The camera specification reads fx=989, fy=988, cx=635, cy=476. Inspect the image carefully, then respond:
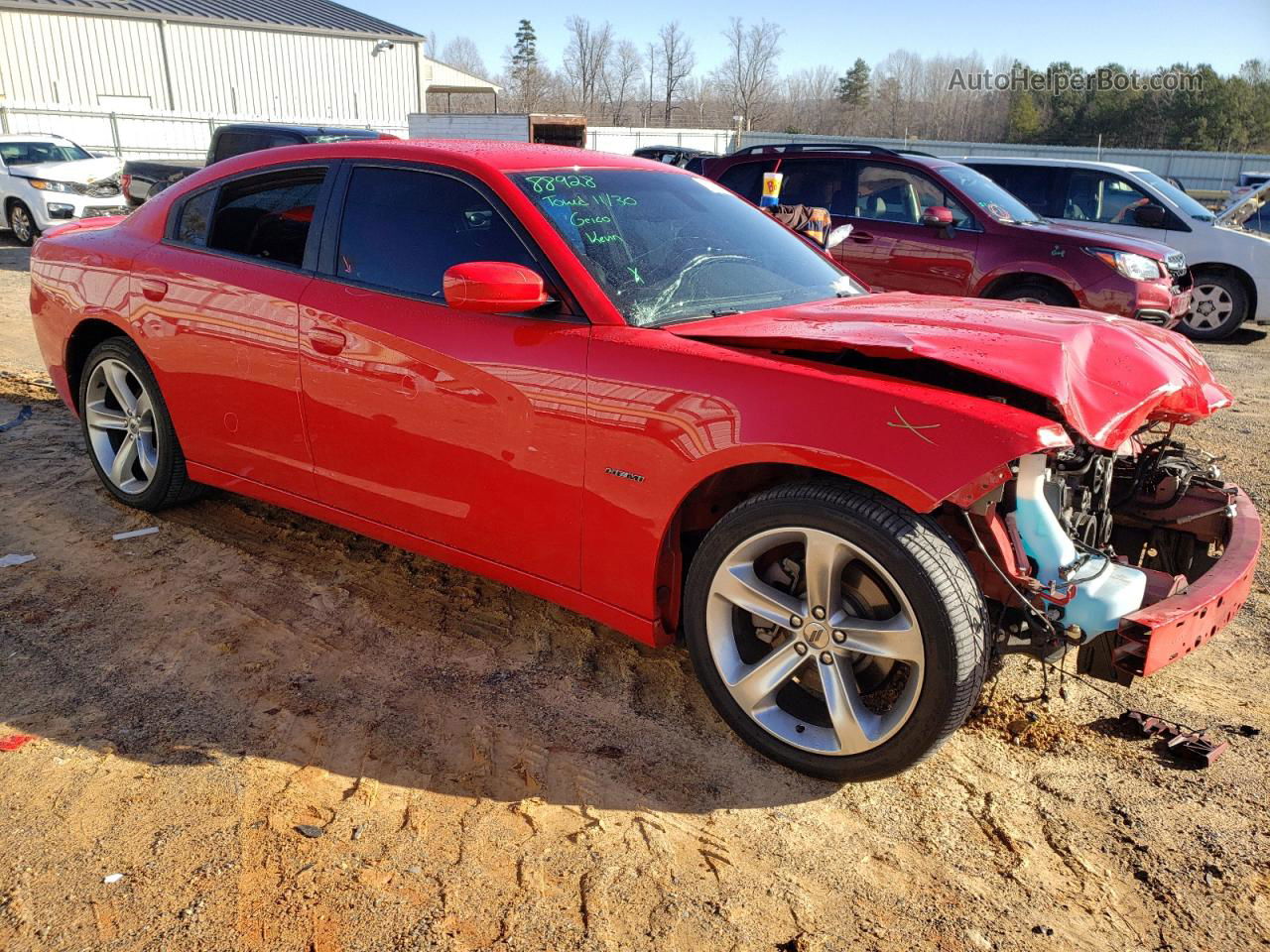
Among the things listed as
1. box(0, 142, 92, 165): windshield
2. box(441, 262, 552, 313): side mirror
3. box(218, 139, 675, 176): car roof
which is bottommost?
box(0, 142, 92, 165): windshield

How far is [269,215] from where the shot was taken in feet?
13.3

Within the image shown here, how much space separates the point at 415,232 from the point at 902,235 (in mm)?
6241

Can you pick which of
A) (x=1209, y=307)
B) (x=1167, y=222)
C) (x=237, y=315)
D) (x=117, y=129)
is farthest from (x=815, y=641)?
(x=117, y=129)

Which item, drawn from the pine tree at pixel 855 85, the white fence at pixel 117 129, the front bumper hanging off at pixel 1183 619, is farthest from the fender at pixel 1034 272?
the pine tree at pixel 855 85

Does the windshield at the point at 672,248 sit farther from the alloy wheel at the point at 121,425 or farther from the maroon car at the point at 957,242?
the maroon car at the point at 957,242

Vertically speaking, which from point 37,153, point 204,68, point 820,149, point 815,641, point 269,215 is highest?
point 204,68

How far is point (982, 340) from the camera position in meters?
2.89

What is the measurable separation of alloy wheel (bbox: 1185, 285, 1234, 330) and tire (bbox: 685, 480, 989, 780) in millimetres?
10068

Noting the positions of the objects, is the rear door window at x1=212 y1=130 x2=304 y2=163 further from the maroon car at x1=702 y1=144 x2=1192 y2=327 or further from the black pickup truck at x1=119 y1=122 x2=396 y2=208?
the maroon car at x1=702 y1=144 x2=1192 y2=327

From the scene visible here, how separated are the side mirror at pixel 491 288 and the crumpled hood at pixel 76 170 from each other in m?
15.9

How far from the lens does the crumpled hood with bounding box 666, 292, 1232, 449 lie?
267 centimetres

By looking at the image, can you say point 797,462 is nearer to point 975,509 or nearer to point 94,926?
point 975,509

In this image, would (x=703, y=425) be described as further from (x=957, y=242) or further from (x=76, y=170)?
(x=76, y=170)

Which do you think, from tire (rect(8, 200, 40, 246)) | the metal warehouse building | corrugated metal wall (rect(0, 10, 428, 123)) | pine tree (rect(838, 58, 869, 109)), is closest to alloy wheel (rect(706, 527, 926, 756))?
tire (rect(8, 200, 40, 246))
